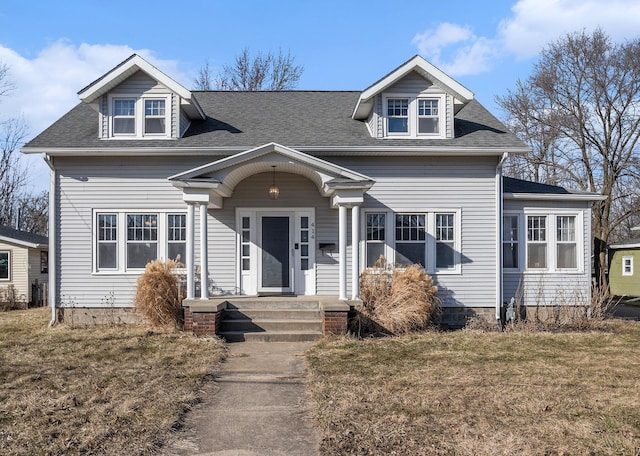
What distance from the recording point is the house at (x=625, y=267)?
24688 mm

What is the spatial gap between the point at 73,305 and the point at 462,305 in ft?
29.6

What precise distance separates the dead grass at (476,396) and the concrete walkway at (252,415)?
0.86 ft

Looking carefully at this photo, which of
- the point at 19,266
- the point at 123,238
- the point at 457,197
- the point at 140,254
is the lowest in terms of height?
the point at 19,266

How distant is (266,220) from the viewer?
12.7m

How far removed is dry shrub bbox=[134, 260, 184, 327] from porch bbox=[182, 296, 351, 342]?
0.54 metres

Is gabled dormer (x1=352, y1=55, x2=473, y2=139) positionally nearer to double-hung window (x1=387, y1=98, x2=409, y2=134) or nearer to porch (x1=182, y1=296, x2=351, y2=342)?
double-hung window (x1=387, y1=98, x2=409, y2=134)

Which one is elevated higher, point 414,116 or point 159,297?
point 414,116

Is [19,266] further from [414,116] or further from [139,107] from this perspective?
[414,116]

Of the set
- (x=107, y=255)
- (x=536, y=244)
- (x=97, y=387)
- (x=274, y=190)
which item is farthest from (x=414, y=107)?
(x=97, y=387)

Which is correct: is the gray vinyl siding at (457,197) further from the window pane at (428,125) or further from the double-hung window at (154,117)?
the double-hung window at (154,117)

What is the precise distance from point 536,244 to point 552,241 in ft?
1.28

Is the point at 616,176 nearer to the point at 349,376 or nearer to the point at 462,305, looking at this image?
the point at 462,305

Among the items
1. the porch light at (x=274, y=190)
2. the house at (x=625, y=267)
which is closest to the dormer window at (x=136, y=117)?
the porch light at (x=274, y=190)

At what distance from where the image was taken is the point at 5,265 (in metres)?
19.4
